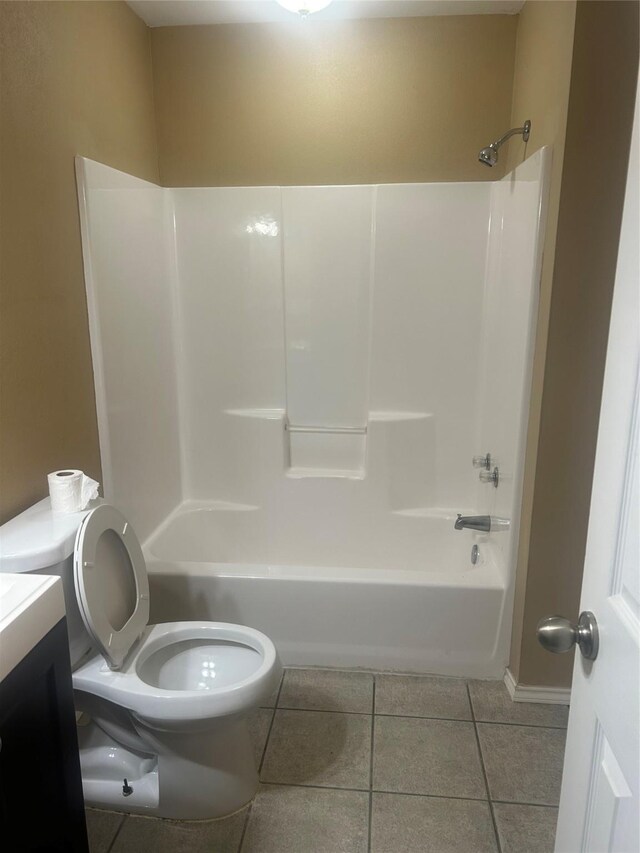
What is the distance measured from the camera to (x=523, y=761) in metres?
1.84

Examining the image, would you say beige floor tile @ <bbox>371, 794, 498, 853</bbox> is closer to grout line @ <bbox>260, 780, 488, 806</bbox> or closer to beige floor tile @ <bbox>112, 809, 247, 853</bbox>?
grout line @ <bbox>260, 780, 488, 806</bbox>

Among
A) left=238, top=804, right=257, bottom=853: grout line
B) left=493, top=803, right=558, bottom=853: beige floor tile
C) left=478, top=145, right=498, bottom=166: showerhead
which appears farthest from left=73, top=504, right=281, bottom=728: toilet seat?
left=478, top=145, right=498, bottom=166: showerhead

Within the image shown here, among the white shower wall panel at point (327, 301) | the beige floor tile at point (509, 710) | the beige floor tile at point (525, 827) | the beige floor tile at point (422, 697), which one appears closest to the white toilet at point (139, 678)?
the beige floor tile at point (422, 697)

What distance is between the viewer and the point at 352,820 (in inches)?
64.4

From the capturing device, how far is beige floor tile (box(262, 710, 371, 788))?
1779mm

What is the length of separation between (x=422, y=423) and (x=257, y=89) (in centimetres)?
163

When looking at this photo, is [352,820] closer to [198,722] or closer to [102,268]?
[198,722]

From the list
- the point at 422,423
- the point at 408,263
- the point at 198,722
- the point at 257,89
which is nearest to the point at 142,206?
the point at 257,89

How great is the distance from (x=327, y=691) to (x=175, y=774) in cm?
67

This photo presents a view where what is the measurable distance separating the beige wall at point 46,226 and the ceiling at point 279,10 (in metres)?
0.26

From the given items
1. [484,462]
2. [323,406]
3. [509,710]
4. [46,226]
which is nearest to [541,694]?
[509,710]

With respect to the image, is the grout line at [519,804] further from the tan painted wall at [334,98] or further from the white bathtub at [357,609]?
the tan painted wall at [334,98]

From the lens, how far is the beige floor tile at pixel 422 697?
2049 mm

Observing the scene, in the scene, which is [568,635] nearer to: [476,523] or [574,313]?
[574,313]
